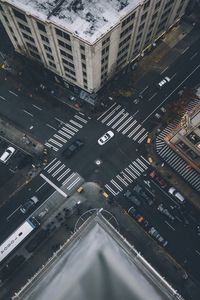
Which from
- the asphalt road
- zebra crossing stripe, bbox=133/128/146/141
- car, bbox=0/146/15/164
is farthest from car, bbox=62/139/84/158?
zebra crossing stripe, bbox=133/128/146/141

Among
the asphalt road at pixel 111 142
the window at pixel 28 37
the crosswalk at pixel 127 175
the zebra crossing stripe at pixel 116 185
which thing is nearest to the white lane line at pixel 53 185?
the asphalt road at pixel 111 142

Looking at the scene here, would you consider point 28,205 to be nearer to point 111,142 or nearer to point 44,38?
point 111,142

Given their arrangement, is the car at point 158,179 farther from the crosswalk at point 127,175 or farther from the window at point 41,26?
the window at point 41,26

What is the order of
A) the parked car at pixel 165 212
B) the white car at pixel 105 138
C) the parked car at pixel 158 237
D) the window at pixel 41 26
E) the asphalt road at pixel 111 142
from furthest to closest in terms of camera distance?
the white car at pixel 105 138 → the parked car at pixel 165 212 → the asphalt road at pixel 111 142 → the parked car at pixel 158 237 → the window at pixel 41 26

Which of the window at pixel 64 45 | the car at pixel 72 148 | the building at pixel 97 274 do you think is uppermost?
the window at pixel 64 45

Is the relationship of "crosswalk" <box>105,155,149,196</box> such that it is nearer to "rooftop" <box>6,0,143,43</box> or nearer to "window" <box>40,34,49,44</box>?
"rooftop" <box>6,0,143,43</box>

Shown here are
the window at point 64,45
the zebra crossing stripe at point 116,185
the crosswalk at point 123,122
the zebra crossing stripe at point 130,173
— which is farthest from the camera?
the crosswalk at point 123,122

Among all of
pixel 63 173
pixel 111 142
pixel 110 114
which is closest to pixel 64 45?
pixel 110 114

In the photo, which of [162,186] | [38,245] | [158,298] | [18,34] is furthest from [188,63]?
[158,298]
